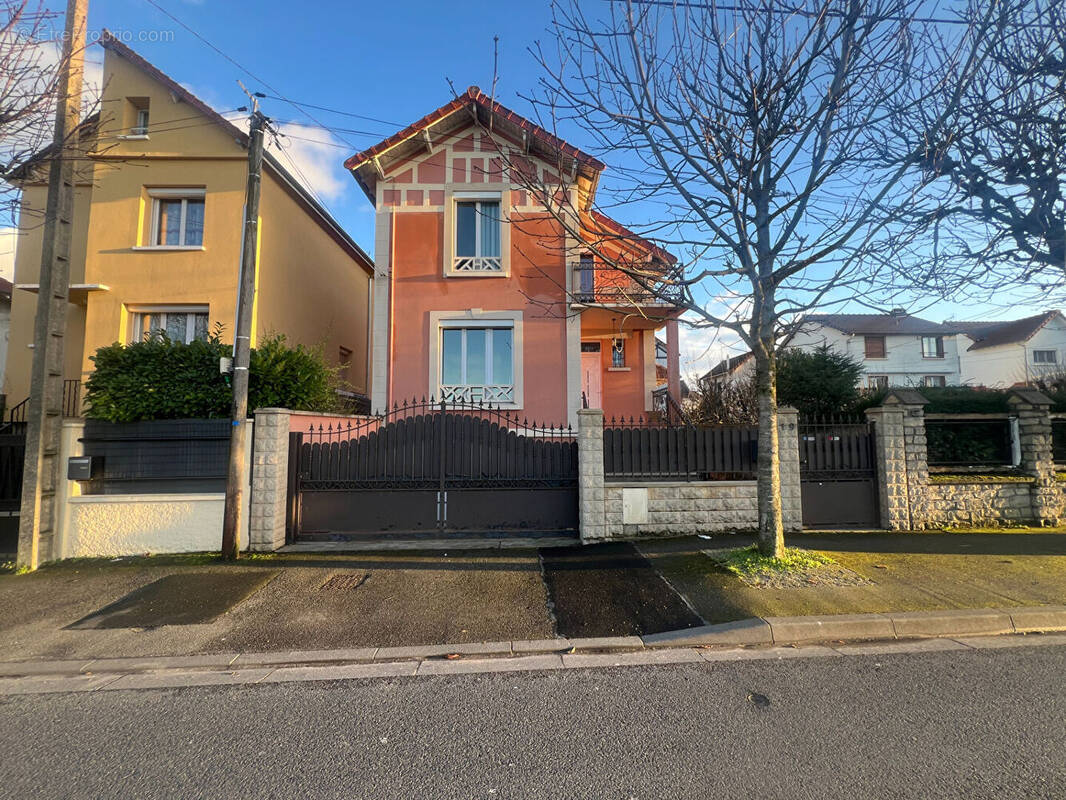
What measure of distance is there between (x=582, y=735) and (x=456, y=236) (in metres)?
11.0

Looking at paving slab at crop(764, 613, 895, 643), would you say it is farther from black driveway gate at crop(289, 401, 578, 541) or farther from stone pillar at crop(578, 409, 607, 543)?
black driveway gate at crop(289, 401, 578, 541)

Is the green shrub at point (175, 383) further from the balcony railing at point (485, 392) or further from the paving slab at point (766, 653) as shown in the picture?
the paving slab at point (766, 653)

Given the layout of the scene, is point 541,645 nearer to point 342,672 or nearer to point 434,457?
point 342,672

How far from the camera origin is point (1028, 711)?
313cm

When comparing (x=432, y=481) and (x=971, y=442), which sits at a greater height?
(x=971, y=442)

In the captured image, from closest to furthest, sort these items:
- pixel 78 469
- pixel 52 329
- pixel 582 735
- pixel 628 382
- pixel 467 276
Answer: pixel 582 735, pixel 52 329, pixel 78 469, pixel 467 276, pixel 628 382

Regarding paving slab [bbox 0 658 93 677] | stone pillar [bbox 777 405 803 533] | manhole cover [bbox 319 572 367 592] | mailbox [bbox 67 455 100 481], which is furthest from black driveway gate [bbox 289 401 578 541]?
paving slab [bbox 0 658 93 677]

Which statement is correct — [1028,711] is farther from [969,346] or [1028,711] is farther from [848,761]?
[969,346]

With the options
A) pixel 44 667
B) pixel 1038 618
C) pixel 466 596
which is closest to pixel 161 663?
pixel 44 667

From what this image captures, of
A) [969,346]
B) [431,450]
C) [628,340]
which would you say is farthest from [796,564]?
[969,346]

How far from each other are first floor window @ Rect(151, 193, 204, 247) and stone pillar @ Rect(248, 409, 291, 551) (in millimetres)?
7034

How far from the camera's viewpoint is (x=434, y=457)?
25.4ft

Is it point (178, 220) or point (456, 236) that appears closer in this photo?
point (178, 220)

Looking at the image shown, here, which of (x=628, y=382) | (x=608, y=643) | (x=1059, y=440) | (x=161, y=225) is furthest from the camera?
(x=628, y=382)
